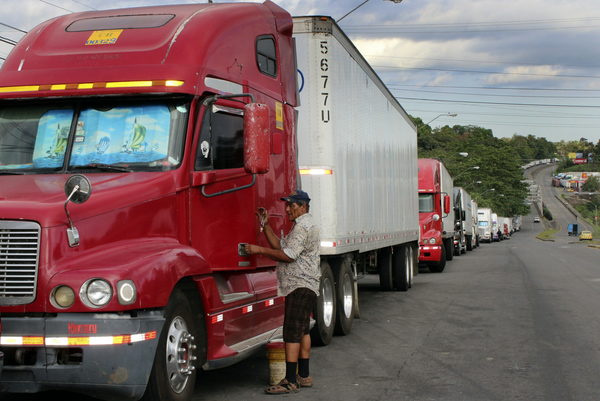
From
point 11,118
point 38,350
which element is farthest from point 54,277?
point 11,118

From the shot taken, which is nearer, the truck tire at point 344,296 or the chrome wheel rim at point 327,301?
the chrome wheel rim at point 327,301

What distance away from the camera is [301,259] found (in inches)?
321

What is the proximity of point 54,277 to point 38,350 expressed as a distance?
505mm

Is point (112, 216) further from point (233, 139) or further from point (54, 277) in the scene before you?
point (233, 139)

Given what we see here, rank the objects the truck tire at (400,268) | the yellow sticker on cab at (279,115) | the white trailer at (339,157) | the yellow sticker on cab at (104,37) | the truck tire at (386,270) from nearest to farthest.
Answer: the yellow sticker on cab at (104,37)
the yellow sticker on cab at (279,115)
the white trailer at (339,157)
the truck tire at (386,270)
the truck tire at (400,268)

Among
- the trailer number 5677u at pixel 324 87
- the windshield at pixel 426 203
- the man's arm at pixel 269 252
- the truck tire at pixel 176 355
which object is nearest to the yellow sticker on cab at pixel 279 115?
the trailer number 5677u at pixel 324 87

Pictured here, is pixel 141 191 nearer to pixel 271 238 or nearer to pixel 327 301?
pixel 271 238

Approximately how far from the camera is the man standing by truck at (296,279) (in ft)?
26.2

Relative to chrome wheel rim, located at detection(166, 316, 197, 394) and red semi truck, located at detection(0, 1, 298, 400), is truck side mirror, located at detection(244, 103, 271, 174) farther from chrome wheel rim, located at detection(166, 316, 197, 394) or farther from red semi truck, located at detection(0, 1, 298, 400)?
chrome wheel rim, located at detection(166, 316, 197, 394)

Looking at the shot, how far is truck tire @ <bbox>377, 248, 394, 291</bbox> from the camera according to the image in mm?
18312

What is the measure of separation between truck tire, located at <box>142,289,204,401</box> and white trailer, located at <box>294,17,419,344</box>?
3.87m

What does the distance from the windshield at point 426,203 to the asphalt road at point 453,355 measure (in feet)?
31.5

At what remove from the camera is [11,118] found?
7.39 metres

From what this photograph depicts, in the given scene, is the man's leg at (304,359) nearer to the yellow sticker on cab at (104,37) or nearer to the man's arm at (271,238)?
the man's arm at (271,238)
